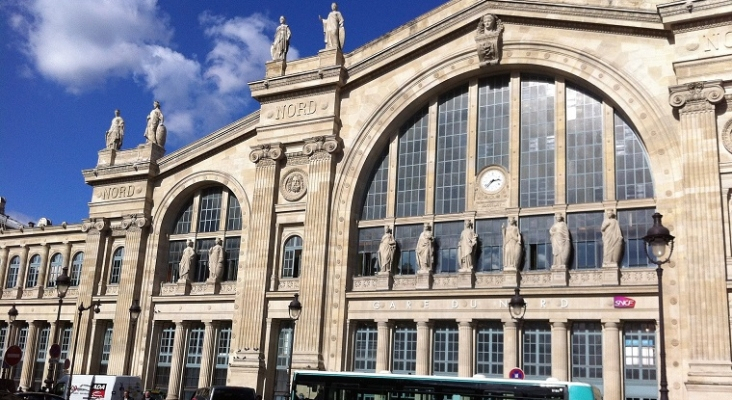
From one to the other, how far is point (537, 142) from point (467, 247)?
5.44 m

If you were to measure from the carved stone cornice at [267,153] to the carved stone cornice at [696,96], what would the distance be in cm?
1801

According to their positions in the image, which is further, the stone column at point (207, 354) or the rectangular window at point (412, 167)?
the stone column at point (207, 354)

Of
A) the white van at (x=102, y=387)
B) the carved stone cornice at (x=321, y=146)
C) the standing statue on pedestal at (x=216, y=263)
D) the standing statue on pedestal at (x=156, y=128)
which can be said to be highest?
the standing statue on pedestal at (x=156, y=128)

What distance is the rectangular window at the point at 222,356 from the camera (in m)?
37.2

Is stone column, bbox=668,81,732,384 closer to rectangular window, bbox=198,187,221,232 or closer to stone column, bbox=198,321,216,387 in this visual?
stone column, bbox=198,321,216,387

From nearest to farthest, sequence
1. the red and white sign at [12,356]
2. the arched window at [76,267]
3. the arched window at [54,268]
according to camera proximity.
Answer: the red and white sign at [12,356], the arched window at [76,267], the arched window at [54,268]

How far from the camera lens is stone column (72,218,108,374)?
41438mm

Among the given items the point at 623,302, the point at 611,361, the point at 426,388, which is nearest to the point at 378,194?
the point at 623,302

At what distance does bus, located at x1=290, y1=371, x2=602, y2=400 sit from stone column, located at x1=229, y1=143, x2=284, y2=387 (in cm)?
1200

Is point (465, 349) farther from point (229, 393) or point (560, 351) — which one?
point (229, 393)

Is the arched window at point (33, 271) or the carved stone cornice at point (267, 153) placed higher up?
the carved stone cornice at point (267, 153)

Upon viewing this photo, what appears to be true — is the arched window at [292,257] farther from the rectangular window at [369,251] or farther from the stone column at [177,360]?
the stone column at [177,360]

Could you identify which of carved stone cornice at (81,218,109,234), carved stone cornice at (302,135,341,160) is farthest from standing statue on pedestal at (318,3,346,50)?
carved stone cornice at (81,218,109,234)

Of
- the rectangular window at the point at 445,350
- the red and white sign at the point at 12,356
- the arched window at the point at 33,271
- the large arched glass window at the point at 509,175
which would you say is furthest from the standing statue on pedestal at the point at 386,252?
the arched window at the point at 33,271
